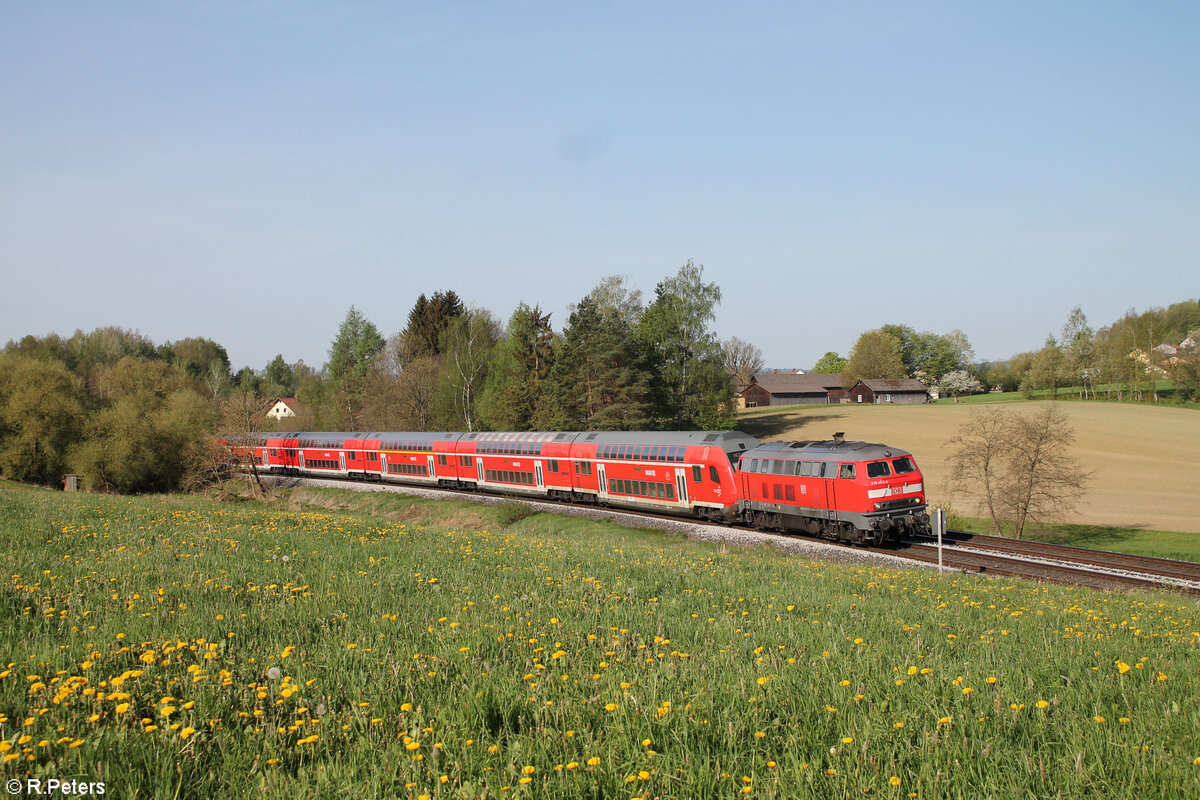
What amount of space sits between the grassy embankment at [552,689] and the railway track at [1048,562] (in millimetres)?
12919

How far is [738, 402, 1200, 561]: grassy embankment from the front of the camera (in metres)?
38.4

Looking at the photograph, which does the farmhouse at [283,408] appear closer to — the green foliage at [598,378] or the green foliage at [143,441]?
the green foliage at [143,441]

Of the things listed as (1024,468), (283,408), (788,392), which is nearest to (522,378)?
(1024,468)

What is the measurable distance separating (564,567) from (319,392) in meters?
111

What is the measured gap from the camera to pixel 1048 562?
23703mm

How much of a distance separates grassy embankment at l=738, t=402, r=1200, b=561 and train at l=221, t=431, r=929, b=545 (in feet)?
41.1

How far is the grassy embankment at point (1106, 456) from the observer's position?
38406 millimetres

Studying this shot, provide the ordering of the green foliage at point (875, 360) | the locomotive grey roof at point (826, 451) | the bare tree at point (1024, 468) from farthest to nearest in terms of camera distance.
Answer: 1. the green foliage at point (875, 360)
2. the bare tree at point (1024, 468)
3. the locomotive grey roof at point (826, 451)

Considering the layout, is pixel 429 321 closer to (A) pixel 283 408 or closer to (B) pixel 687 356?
(B) pixel 687 356

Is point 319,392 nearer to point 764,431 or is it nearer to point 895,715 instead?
point 764,431

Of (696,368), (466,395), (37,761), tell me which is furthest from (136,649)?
(466,395)

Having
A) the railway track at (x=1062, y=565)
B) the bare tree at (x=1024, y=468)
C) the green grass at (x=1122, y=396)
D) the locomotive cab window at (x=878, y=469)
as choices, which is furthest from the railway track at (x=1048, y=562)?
the green grass at (x=1122, y=396)

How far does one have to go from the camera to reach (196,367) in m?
140

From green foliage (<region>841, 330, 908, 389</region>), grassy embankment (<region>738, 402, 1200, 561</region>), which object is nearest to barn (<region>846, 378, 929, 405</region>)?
green foliage (<region>841, 330, 908, 389</region>)
